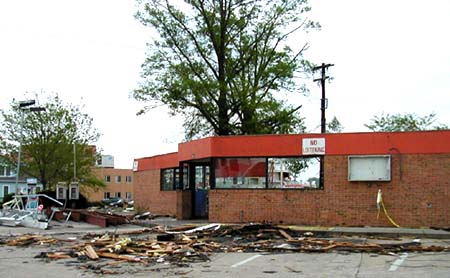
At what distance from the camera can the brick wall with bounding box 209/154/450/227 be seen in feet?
75.6

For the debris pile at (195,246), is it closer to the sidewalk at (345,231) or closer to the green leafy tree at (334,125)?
the sidewalk at (345,231)

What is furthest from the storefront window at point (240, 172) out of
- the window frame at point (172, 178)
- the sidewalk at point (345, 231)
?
the window frame at point (172, 178)

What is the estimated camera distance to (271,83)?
40.3 meters

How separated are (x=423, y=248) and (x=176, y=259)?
6452mm

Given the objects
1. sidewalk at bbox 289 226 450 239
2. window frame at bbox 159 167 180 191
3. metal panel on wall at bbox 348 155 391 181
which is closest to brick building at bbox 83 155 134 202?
window frame at bbox 159 167 180 191

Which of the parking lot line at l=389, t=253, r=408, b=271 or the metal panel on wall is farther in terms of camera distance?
the metal panel on wall

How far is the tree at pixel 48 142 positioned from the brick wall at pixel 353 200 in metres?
24.0

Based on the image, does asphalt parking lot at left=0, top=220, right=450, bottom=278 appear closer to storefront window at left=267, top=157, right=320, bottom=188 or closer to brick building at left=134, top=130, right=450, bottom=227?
brick building at left=134, top=130, right=450, bottom=227

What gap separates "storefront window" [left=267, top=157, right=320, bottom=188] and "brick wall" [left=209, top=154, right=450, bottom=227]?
1.08 ft

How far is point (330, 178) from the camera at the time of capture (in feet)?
79.7

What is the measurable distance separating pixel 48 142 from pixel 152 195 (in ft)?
48.1

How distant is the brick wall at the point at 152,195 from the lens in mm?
32500

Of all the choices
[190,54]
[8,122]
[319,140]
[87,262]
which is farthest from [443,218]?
[8,122]

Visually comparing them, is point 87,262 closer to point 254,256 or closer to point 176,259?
point 176,259
